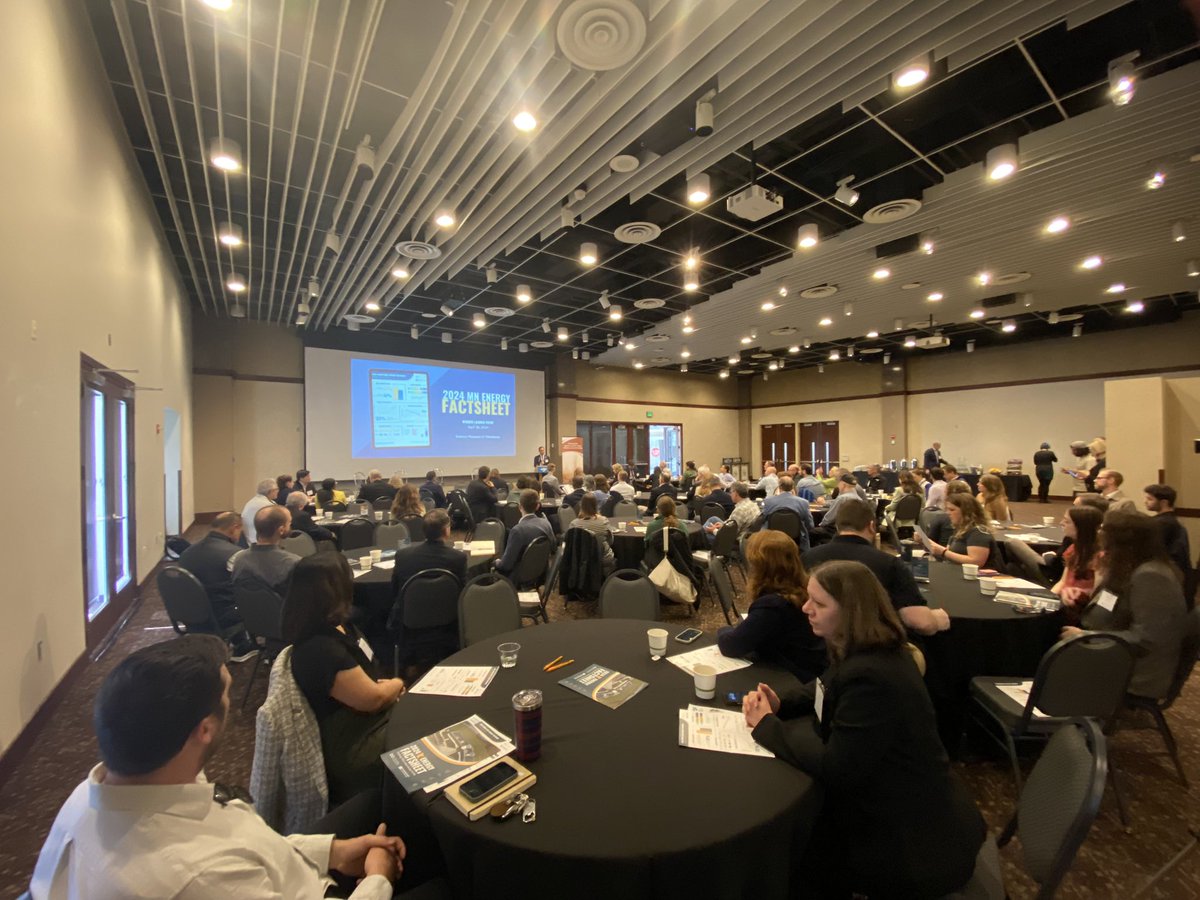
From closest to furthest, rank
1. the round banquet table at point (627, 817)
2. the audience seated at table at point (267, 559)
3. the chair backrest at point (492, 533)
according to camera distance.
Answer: the round banquet table at point (627, 817) → the audience seated at table at point (267, 559) → the chair backrest at point (492, 533)

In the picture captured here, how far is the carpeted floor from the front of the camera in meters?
2.04

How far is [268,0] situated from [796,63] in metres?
3.37

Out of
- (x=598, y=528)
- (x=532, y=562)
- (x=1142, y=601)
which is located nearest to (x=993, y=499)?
(x=1142, y=601)

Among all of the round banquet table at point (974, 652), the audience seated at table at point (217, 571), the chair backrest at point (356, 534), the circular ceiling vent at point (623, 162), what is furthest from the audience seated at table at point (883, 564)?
the chair backrest at point (356, 534)

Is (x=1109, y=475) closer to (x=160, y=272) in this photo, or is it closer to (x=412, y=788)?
(x=412, y=788)

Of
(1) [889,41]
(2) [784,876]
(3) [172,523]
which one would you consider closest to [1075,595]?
(2) [784,876]

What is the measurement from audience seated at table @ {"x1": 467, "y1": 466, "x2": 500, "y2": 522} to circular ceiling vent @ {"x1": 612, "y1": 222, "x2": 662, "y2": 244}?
4187 millimetres

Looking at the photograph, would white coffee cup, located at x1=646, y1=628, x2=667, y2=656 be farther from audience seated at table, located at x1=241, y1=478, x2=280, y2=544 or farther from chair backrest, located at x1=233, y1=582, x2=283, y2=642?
audience seated at table, located at x1=241, y1=478, x2=280, y2=544

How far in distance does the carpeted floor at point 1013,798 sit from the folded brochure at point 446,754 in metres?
1.17

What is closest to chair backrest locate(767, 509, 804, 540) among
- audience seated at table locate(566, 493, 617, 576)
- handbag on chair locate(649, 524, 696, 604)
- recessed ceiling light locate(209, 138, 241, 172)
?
handbag on chair locate(649, 524, 696, 604)

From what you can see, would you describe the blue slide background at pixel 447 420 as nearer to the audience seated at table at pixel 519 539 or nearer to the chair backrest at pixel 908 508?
the audience seated at table at pixel 519 539

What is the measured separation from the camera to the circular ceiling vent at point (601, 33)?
299cm

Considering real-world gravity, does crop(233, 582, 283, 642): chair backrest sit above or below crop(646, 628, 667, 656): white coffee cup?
below

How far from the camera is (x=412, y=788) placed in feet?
4.56
